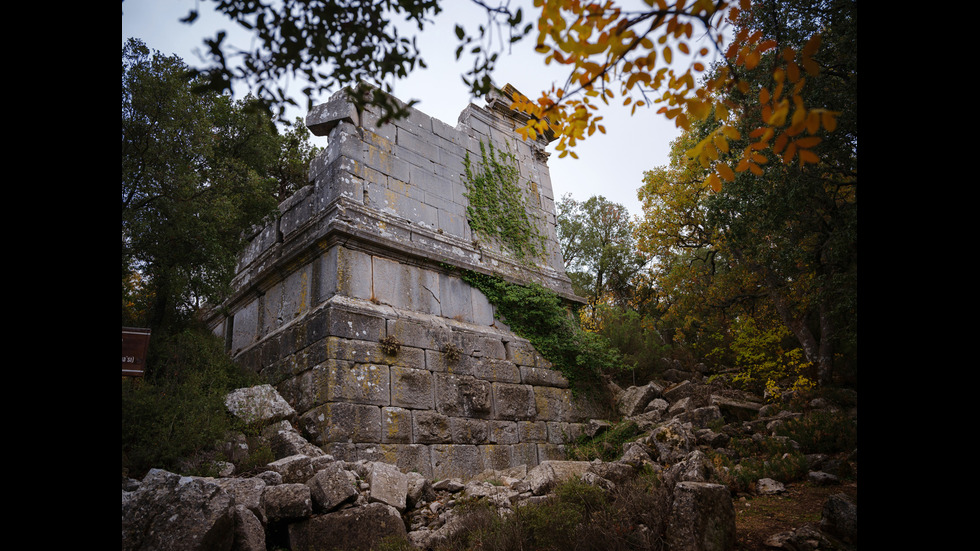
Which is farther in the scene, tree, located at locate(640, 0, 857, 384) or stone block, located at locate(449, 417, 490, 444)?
stone block, located at locate(449, 417, 490, 444)

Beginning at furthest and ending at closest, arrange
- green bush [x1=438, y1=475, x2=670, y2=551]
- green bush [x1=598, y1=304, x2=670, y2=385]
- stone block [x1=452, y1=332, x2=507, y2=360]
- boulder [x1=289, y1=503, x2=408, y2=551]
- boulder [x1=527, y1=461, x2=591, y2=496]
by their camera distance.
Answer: green bush [x1=598, y1=304, x2=670, y2=385] < stone block [x1=452, y1=332, x2=507, y2=360] < boulder [x1=527, y1=461, x2=591, y2=496] < boulder [x1=289, y1=503, x2=408, y2=551] < green bush [x1=438, y1=475, x2=670, y2=551]

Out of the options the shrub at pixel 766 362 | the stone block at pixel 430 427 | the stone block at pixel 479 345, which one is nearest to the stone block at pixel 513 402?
the stone block at pixel 479 345

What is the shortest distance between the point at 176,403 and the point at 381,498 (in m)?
2.39

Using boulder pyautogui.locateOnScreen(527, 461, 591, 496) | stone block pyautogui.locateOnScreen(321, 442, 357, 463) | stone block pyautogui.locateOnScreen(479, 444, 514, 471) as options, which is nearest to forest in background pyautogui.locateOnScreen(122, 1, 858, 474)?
stone block pyautogui.locateOnScreen(321, 442, 357, 463)

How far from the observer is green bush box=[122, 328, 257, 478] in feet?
16.8

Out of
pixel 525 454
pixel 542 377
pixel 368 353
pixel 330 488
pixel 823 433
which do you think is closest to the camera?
pixel 330 488

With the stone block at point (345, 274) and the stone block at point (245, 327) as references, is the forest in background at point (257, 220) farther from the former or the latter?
the stone block at point (345, 274)

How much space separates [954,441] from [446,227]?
791cm

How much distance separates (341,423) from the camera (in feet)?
20.8

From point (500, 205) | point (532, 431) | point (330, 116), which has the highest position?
point (330, 116)

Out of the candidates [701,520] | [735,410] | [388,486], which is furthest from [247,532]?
[735,410]

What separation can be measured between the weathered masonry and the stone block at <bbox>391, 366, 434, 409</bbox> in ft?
0.05

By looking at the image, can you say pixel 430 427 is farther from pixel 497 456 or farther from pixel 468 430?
pixel 497 456

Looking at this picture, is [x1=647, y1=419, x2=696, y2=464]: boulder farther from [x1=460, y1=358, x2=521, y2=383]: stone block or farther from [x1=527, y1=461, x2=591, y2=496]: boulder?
[x1=460, y1=358, x2=521, y2=383]: stone block
